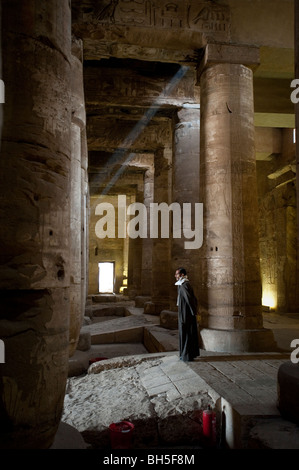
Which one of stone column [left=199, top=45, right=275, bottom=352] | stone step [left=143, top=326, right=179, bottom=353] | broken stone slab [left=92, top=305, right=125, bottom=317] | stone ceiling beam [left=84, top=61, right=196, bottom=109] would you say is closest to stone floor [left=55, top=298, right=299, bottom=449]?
stone column [left=199, top=45, right=275, bottom=352]

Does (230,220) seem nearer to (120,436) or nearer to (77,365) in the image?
(77,365)

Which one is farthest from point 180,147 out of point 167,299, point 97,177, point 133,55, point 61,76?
point 97,177

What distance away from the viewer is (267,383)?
4305 mm

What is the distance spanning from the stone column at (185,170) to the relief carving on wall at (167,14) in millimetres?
2543

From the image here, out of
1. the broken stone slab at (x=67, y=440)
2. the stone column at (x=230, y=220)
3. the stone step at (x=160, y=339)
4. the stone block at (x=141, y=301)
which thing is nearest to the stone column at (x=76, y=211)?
the stone step at (x=160, y=339)

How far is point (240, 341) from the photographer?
6102 millimetres

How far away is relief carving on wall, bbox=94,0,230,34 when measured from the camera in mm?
6684

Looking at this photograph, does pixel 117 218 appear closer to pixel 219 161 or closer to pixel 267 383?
pixel 219 161

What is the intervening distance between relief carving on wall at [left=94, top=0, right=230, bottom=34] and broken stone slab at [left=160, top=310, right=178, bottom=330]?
6305 millimetres

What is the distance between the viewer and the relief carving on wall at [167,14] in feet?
21.9

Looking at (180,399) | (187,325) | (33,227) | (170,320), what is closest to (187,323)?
(187,325)

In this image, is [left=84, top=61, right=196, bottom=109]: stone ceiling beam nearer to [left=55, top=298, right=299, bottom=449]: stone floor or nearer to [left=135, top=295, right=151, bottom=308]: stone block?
[left=55, top=298, right=299, bottom=449]: stone floor

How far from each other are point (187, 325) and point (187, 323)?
3 centimetres

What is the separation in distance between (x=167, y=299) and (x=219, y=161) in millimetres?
6366
